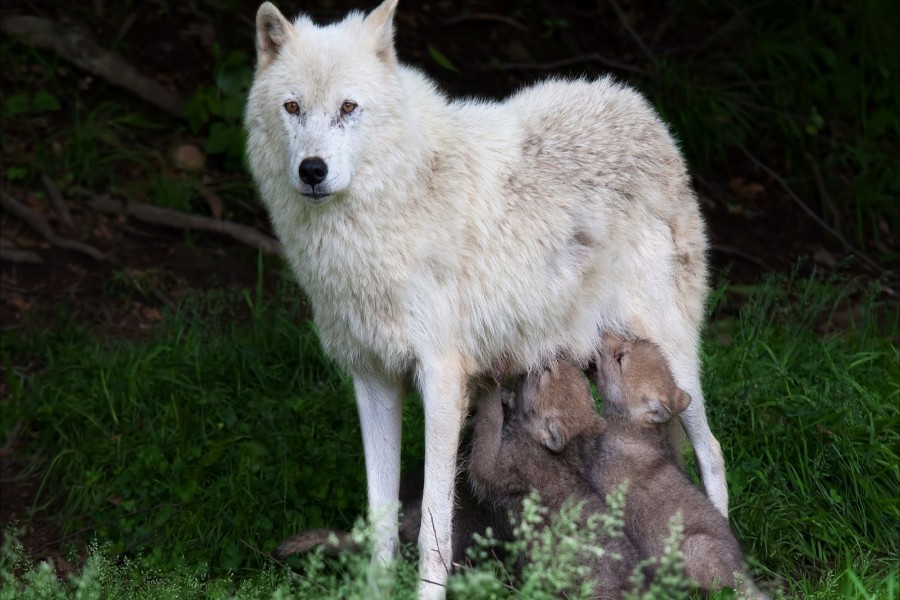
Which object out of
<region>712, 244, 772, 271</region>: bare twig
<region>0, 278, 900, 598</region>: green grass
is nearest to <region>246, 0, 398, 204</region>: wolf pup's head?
<region>0, 278, 900, 598</region>: green grass

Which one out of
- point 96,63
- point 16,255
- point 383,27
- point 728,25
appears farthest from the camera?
point 728,25

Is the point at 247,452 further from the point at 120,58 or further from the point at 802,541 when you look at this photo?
the point at 120,58

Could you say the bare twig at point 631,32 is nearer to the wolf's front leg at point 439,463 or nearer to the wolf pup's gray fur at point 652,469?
the wolf pup's gray fur at point 652,469

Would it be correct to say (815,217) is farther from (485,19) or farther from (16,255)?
(16,255)

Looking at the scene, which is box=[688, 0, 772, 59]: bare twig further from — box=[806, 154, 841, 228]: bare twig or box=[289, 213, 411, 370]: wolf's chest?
box=[289, 213, 411, 370]: wolf's chest

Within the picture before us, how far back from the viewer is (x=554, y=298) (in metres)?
5.30

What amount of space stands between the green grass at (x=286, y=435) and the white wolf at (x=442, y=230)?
60cm

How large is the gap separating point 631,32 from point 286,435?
16.6 ft

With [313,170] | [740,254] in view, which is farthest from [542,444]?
[740,254]

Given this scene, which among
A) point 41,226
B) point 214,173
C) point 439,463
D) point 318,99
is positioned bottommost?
point 439,463

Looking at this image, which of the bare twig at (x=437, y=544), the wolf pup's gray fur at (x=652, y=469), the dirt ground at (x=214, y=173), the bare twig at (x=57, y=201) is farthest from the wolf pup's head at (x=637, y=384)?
the bare twig at (x=57, y=201)

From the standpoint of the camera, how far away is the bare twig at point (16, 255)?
855 centimetres

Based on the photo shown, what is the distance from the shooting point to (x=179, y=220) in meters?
8.93

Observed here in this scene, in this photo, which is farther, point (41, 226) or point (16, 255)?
point (41, 226)
